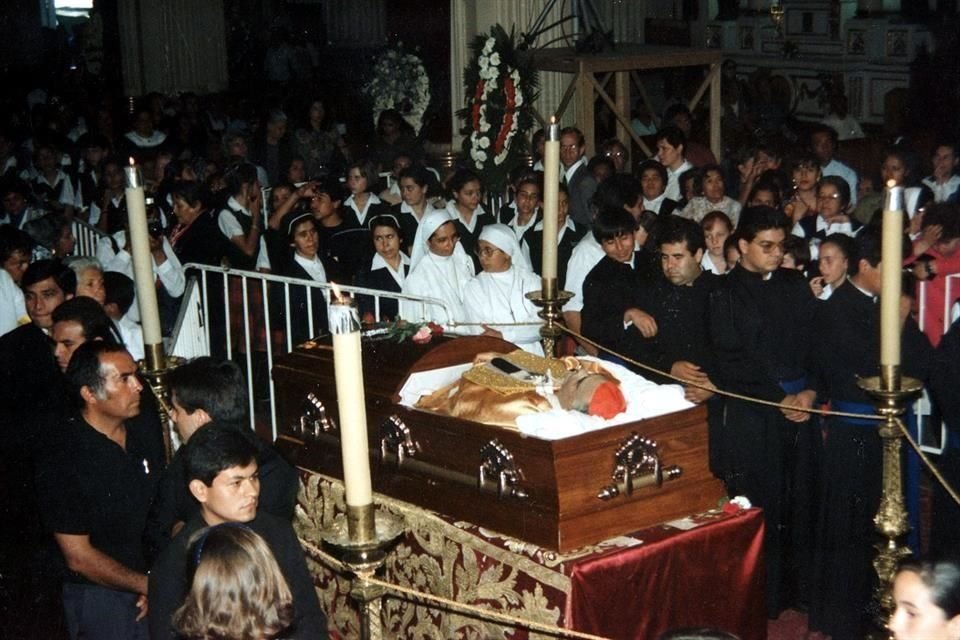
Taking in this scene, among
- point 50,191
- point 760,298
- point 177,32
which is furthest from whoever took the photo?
point 177,32

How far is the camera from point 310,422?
16.0 ft

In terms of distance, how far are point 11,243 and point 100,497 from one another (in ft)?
9.54

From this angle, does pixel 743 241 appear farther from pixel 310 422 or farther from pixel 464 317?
pixel 310 422

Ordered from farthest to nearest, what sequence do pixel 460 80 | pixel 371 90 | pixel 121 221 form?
pixel 371 90 < pixel 460 80 < pixel 121 221

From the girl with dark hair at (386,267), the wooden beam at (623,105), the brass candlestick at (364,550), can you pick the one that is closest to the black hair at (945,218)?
the girl with dark hair at (386,267)

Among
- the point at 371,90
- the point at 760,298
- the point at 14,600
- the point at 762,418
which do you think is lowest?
the point at 14,600

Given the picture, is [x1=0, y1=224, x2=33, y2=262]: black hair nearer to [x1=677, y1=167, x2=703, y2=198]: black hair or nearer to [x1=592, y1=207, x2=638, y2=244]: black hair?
[x1=592, y1=207, x2=638, y2=244]: black hair

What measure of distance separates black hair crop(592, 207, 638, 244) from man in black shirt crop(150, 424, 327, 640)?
2.72 metres

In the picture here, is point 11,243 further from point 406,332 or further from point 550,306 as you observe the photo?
point 550,306

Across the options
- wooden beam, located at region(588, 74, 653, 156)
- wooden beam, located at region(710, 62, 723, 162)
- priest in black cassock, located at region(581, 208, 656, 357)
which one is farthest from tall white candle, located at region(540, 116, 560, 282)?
wooden beam, located at region(710, 62, 723, 162)

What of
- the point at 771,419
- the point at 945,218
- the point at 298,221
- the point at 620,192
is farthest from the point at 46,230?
the point at 945,218

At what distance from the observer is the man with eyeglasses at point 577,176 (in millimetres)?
8508

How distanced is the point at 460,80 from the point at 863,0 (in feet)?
32.2

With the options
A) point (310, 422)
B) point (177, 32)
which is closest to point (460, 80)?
point (310, 422)
